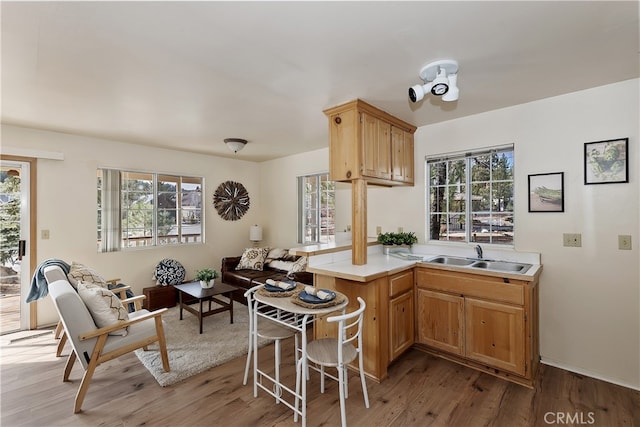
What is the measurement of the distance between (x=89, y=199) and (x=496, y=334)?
499 cm

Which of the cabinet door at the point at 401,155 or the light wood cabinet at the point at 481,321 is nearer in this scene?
the light wood cabinet at the point at 481,321

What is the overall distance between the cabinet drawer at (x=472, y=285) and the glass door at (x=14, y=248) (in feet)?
15.0

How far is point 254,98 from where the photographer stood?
271 cm

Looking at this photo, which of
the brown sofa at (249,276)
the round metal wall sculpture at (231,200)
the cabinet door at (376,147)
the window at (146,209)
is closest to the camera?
the cabinet door at (376,147)

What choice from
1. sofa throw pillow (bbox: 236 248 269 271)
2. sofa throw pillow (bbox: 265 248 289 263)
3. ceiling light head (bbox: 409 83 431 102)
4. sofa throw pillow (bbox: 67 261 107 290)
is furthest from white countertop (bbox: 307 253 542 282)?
sofa throw pillow (bbox: 236 248 269 271)

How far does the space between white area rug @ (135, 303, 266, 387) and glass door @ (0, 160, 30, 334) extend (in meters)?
1.68

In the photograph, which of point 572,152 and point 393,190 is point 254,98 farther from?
point 572,152

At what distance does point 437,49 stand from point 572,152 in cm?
169

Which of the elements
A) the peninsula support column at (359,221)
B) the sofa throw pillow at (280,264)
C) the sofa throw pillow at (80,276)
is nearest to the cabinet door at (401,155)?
the peninsula support column at (359,221)

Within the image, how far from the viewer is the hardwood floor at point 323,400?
199 cm

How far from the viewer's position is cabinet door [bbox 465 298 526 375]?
92.5 inches

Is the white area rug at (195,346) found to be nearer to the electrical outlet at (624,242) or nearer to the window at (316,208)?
the window at (316,208)

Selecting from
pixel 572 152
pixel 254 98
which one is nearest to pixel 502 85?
pixel 572 152

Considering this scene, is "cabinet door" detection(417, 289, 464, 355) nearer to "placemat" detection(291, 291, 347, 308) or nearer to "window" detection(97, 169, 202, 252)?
"placemat" detection(291, 291, 347, 308)
